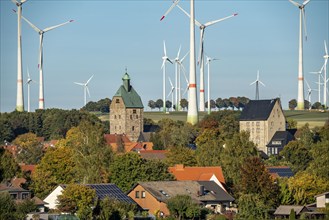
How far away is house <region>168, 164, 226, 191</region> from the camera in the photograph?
11500 centimetres

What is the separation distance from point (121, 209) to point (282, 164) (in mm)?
60649

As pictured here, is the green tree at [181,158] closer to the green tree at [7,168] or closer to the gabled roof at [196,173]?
the gabled roof at [196,173]

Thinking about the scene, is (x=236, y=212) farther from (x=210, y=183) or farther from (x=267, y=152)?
(x=267, y=152)

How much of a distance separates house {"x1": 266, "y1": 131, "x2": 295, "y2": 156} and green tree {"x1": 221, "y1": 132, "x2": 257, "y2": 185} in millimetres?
53239

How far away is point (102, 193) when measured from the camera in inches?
3979

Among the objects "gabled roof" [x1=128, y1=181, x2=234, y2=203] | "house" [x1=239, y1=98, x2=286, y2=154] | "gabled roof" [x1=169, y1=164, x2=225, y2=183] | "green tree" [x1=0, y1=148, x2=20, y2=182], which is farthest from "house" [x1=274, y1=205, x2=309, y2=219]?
"house" [x1=239, y1=98, x2=286, y2=154]

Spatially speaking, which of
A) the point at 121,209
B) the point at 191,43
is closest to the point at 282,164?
the point at 191,43

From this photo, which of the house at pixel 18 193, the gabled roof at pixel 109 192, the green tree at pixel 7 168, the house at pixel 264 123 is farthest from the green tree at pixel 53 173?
the house at pixel 264 123

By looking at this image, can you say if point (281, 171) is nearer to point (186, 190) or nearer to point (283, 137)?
point (186, 190)

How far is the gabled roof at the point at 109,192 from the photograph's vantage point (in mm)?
100312

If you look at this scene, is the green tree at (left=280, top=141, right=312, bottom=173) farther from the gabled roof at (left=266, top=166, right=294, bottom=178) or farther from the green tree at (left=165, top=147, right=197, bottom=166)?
the green tree at (left=165, top=147, right=197, bottom=166)

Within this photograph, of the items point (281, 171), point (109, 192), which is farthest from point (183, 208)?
point (281, 171)

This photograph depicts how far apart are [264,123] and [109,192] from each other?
9783 centimetres

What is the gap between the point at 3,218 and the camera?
294ft
